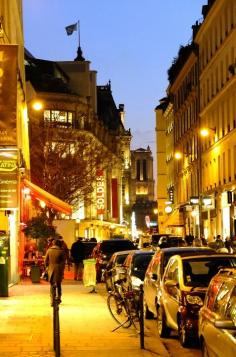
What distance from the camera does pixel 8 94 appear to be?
21750 millimetres

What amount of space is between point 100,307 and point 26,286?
8.13 meters

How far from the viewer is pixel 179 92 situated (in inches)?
3103

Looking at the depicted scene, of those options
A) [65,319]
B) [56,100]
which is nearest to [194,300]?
[65,319]

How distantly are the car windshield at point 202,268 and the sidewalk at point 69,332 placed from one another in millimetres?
1233

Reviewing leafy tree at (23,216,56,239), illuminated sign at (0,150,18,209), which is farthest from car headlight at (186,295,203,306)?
leafy tree at (23,216,56,239)

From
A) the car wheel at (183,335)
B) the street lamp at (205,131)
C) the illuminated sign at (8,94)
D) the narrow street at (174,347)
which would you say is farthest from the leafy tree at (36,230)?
the street lamp at (205,131)

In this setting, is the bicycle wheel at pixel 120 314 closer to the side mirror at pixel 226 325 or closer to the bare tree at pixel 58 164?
the side mirror at pixel 226 325

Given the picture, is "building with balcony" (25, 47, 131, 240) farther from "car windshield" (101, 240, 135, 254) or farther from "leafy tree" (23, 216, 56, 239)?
"car windshield" (101, 240, 135, 254)

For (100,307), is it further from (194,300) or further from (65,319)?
(194,300)

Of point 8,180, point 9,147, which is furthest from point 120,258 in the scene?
point 9,147

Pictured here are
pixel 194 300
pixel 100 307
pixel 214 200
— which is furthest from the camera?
pixel 214 200

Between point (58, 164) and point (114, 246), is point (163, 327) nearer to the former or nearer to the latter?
point (114, 246)

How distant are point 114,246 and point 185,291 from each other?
67.5ft

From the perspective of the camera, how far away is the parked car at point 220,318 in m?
7.73
